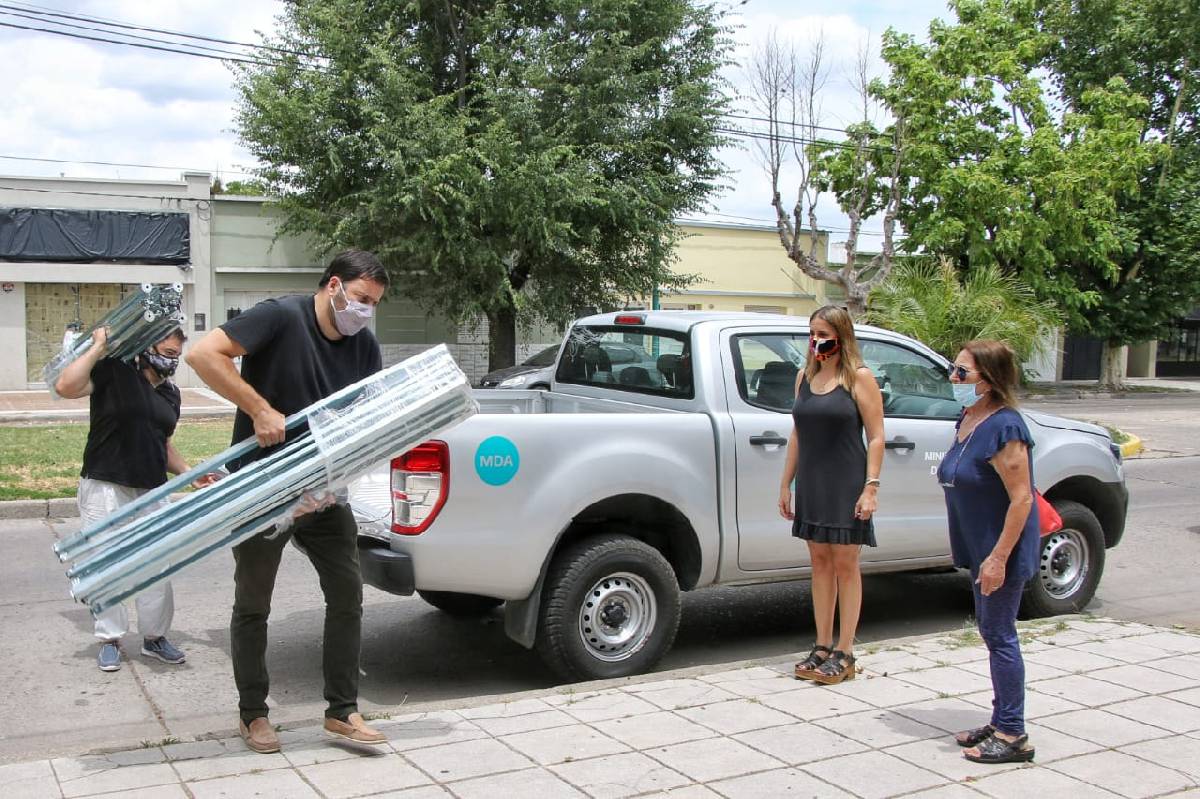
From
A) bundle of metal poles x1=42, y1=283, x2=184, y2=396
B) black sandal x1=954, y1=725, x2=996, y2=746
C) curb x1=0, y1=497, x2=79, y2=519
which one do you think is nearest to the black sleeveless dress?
black sandal x1=954, y1=725, x2=996, y2=746

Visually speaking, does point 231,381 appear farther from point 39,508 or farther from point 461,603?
point 39,508

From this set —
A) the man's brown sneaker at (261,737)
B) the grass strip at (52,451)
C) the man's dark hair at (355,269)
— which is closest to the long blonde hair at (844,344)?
the man's dark hair at (355,269)

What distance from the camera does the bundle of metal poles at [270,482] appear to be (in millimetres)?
3805

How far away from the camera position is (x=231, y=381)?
3842 mm

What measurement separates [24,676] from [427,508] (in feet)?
8.08

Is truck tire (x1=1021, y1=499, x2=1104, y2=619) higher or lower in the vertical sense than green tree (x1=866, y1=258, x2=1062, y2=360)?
lower

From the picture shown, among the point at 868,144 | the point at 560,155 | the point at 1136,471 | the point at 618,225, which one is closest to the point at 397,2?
the point at 560,155

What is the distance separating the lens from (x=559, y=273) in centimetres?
2288

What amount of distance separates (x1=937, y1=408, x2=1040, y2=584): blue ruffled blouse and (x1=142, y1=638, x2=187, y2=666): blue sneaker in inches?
161

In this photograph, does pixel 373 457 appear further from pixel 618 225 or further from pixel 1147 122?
pixel 1147 122

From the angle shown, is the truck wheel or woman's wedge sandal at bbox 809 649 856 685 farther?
the truck wheel

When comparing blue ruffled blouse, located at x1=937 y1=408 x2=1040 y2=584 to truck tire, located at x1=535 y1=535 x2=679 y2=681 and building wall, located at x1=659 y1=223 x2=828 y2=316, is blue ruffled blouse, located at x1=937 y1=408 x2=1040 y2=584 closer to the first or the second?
truck tire, located at x1=535 y1=535 x2=679 y2=681

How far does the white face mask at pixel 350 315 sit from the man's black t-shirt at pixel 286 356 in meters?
0.09

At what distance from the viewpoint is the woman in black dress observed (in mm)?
5082
